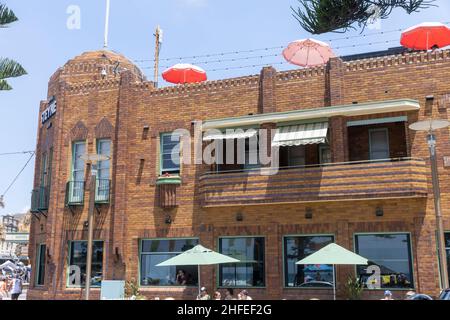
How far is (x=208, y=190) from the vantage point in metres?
18.3

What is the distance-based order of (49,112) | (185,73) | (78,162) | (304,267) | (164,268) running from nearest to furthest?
(304,267)
(164,268)
(78,162)
(49,112)
(185,73)

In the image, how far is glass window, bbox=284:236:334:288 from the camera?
17016mm

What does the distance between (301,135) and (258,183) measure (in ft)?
7.23

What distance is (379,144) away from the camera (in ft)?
57.9

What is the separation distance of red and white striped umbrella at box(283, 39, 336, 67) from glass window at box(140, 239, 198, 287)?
9402mm

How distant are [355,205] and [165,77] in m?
12.8

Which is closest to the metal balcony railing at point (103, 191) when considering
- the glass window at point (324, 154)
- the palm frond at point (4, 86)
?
the palm frond at point (4, 86)

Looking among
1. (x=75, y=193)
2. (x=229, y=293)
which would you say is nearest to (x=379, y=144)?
(x=229, y=293)

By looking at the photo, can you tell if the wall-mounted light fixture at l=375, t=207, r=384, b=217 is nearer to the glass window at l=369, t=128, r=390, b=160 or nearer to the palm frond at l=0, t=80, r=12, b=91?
the glass window at l=369, t=128, r=390, b=160

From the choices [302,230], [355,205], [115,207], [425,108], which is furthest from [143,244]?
[425,108]

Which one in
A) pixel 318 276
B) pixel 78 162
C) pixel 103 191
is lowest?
pixel 318 276

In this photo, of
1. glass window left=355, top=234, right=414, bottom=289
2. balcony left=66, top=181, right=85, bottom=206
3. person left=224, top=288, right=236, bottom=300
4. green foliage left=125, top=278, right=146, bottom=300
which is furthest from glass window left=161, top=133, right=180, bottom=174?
glass window left=355, top=234, right=414, bottom=289

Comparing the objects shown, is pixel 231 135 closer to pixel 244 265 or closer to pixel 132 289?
pixel 244 265

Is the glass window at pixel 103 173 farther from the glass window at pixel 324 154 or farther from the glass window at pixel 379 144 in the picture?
the glass window at pixel 379 144
